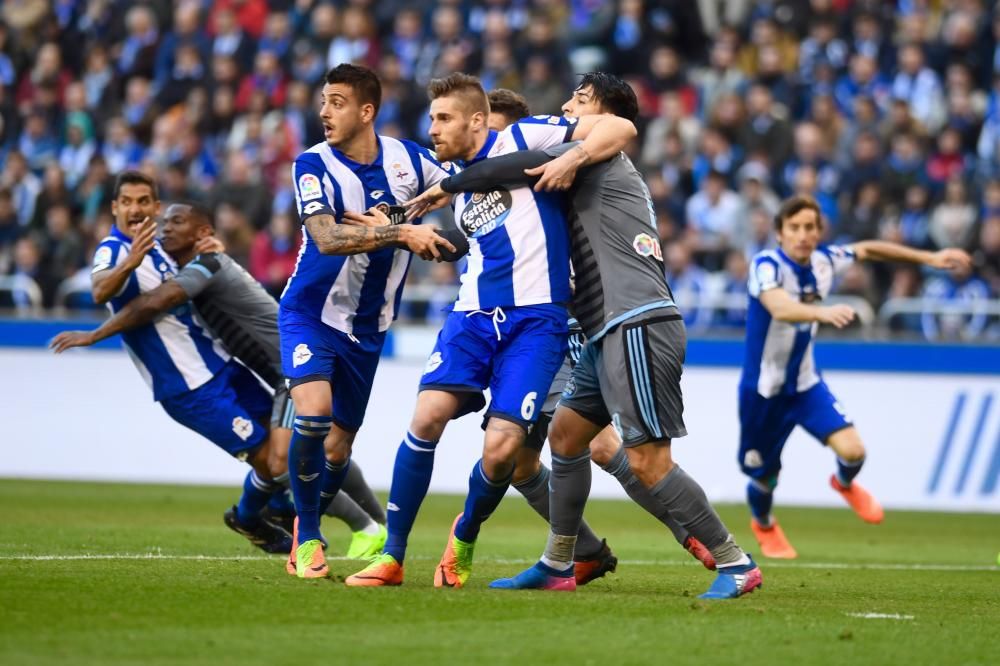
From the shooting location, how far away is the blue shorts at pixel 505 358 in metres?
7.68

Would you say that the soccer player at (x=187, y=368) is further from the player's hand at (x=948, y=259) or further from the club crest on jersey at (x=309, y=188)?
the player's hand at (x=948, y=259)

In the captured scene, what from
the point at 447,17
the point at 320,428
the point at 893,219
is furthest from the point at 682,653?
the point at 447,17

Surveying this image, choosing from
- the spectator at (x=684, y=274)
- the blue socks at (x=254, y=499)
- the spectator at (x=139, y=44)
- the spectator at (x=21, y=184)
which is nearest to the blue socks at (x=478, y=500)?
the blue socks at (x=254, y=499)

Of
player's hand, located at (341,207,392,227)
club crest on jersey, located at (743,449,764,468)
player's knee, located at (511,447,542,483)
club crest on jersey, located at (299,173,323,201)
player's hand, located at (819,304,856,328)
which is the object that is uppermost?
club crest on jersey, located at (299,173,323,201)

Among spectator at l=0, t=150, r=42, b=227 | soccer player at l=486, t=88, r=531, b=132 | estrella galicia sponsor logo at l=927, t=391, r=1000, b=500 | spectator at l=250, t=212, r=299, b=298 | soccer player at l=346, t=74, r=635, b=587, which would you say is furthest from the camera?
spectator at l=0, t=150, r=42, b=227

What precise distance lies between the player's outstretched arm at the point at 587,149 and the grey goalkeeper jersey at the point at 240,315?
11.4 ft

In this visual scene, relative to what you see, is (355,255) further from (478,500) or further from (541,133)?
(478,500)

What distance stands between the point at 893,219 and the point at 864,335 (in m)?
1.92

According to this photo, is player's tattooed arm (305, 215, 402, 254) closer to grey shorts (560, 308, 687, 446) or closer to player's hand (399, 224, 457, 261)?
player's hand (399, 224, 457, 261)

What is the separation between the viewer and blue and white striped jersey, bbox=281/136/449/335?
8.52 metres

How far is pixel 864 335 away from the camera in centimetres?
1733

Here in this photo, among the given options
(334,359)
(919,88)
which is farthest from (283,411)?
(919,88)

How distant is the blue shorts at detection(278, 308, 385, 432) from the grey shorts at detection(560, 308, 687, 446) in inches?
62.8

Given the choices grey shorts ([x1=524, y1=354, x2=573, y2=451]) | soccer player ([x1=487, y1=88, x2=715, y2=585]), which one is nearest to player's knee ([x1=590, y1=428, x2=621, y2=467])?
soccer player ([x1=487, y1=88, x2=715, y2=585])
